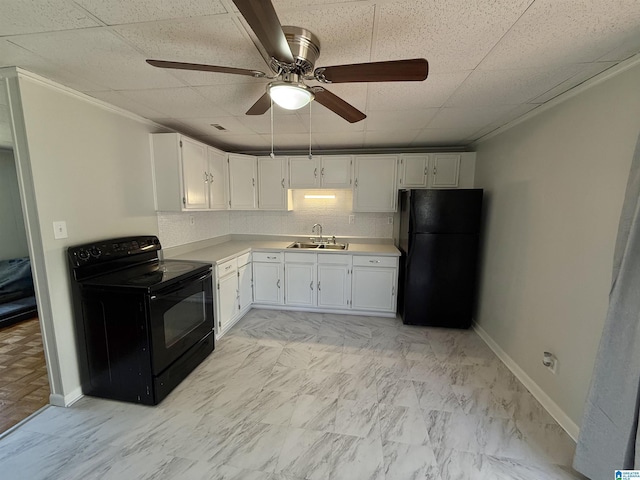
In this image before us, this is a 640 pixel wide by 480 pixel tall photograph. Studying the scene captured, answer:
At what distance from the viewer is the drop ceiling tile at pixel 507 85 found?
162 cm

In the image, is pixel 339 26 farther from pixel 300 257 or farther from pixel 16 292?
pixel 16 292

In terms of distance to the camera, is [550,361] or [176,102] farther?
[176,102]

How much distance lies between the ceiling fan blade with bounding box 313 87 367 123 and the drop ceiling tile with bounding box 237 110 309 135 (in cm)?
81

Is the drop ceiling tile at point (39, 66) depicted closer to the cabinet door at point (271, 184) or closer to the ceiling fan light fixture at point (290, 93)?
the ceiling fan light fixture at point (290, 93)

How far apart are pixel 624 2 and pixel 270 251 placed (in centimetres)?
333

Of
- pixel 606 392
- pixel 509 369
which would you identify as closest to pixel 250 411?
pixel 606 392

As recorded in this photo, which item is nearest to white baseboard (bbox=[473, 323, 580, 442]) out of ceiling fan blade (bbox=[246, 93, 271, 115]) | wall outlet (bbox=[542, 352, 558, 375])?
wall outlet (bbox=[542, 352, 558, 375])

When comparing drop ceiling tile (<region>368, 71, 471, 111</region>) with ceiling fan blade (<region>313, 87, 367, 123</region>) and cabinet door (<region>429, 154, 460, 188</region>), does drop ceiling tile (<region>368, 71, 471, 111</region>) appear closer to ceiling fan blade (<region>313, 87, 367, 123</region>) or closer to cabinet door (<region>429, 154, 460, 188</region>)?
ceiling fan blade (<region>313, 87, 367, 123</region>)

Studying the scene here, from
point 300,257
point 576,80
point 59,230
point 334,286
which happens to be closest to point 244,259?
point 300,257

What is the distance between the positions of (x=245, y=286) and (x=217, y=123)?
1.96m

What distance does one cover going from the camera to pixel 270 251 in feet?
11.8

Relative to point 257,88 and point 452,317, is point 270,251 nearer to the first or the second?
point 257,88

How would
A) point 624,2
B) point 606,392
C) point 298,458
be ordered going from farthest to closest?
point 298,458
point 606,392
point 624,2

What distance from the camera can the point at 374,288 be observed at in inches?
137
